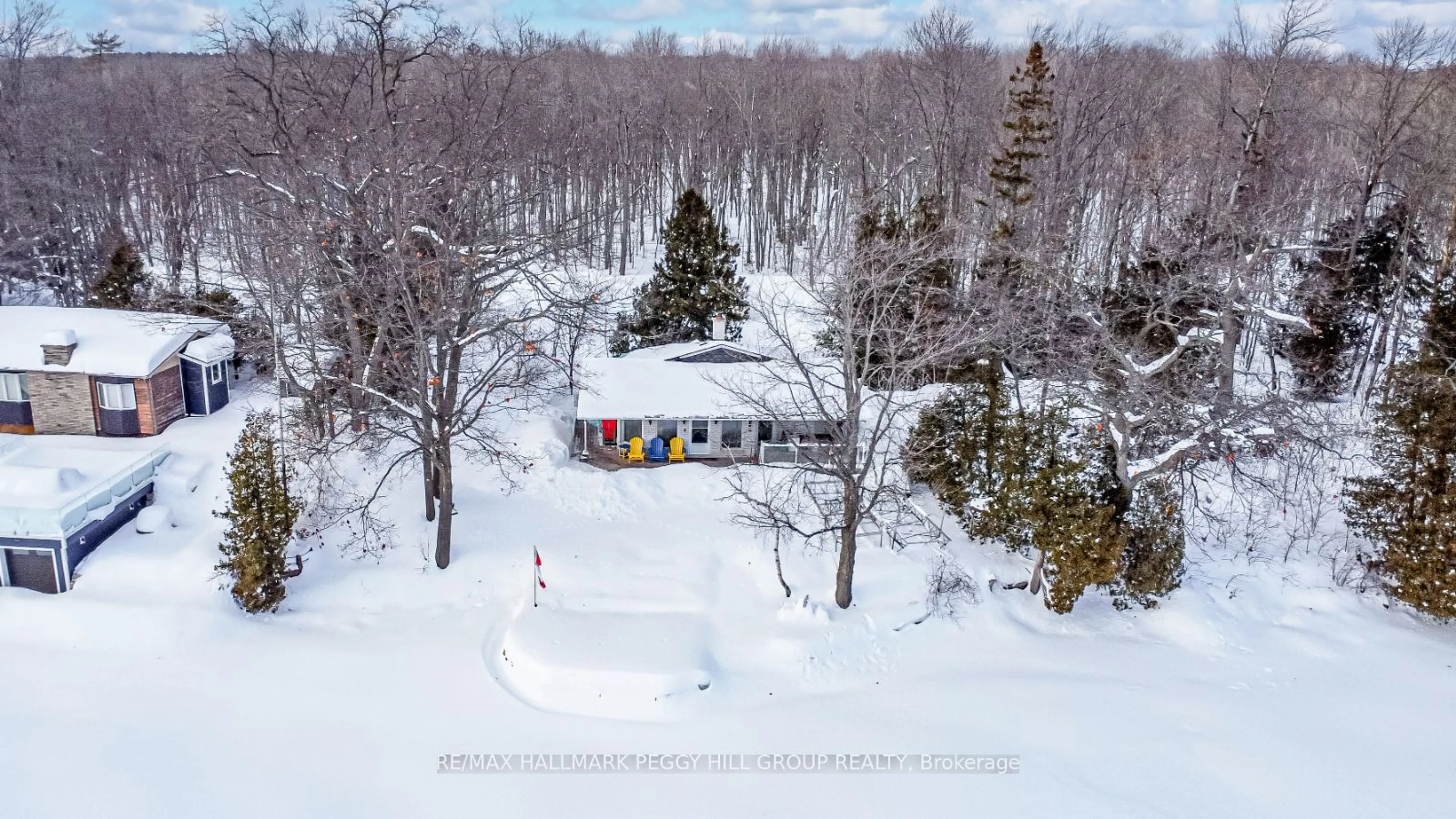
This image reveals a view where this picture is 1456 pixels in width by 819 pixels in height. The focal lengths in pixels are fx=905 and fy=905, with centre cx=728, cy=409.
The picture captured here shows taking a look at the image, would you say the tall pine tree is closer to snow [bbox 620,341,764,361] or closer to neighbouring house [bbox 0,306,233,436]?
snow [bbox 620,341,764,361]

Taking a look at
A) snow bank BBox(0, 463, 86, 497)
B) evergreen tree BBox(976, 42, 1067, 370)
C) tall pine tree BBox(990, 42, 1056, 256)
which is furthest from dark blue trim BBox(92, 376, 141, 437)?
tall pine tree BBox(990, 42, 1056, 256)

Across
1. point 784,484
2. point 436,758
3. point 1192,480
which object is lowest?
point 436,758

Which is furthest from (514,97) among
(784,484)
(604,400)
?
(784,484)

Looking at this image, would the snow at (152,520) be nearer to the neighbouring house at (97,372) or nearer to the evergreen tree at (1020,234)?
the neighbouring house at (97,372)

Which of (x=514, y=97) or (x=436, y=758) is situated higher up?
(x=514, y=97)

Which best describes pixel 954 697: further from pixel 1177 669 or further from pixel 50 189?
pixel 50 189

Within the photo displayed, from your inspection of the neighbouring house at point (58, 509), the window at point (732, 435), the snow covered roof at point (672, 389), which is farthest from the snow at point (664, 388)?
the neighbouring house at point (58, 509)
